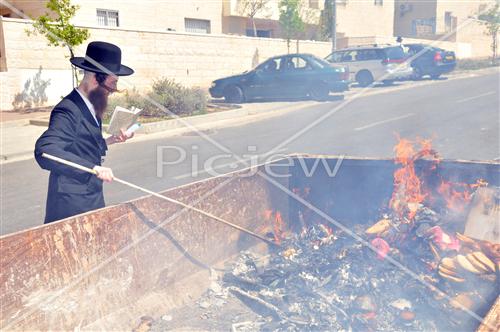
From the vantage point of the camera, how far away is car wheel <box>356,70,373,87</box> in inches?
938

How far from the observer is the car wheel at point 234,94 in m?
19.1

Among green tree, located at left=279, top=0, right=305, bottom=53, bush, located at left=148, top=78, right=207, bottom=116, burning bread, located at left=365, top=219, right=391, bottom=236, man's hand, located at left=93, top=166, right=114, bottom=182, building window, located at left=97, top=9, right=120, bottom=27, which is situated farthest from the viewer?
green tree, located at left=279, top=0, right=305, bottom=53

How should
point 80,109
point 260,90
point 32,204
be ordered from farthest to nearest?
point 260,90 → point 32,204 → point 80,109

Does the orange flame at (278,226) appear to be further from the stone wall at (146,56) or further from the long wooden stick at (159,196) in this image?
the stone wall at (146,56)

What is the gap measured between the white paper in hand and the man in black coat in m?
0.17

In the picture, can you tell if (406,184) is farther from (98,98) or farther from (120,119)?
(98,98)

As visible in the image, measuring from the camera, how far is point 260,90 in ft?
61.9

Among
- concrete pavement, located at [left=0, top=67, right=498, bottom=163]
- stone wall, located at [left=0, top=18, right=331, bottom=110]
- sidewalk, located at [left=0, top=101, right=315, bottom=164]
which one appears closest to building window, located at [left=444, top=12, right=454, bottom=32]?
stone wall, located at [left=0, top=18, right=331, bottom=110]

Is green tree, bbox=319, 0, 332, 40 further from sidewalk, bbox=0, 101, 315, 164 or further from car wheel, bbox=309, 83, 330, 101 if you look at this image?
sidewalk, bbox=0, 101, 315, 164

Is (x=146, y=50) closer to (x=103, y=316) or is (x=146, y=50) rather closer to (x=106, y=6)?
(x=106, y=6)

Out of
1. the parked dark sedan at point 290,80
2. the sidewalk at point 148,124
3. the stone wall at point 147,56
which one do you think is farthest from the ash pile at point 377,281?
the parked dark sedan at point 290,80

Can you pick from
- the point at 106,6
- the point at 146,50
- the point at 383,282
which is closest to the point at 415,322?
the point at 383,282

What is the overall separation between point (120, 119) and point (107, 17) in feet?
65.5

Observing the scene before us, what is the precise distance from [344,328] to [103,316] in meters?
1.79
